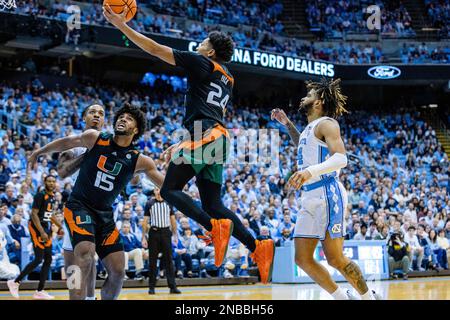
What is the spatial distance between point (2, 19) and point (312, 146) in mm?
15004

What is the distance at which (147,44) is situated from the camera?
5.48 m

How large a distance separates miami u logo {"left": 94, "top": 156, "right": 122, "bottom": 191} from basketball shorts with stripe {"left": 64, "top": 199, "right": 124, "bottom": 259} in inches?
9.1

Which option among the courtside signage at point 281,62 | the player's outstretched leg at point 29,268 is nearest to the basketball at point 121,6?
the player's outstretched leg at point 29,268

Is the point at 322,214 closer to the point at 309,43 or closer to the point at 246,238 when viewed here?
the point at 246,238

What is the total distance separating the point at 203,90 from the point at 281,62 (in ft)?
64.4

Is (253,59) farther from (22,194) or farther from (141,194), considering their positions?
(22,194)

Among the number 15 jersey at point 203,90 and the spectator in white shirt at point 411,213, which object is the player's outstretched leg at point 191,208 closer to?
the number 15 jersey at point 203,90

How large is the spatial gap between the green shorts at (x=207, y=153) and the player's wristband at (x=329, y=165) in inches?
31.4

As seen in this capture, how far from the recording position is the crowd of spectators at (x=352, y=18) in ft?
95.9

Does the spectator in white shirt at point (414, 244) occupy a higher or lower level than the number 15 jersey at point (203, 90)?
lower

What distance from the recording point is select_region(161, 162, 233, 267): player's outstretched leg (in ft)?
17.5
